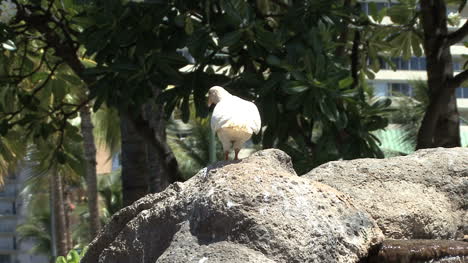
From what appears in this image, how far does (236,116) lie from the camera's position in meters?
5.82

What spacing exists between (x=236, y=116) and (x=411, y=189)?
5.44 ft

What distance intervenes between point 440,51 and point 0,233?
3922 cm

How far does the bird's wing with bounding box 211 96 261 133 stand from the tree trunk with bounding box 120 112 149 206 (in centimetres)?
353

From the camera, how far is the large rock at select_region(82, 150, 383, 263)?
5.14m

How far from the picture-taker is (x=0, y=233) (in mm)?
45375

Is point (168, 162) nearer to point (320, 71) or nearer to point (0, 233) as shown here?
point (320, 71)

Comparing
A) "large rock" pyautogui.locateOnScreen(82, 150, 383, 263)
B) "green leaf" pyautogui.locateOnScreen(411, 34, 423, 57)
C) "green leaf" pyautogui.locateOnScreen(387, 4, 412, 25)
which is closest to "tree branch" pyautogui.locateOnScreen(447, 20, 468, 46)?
"green leaf" pyautogui.locateOnScreen(387, 4, 412, 25)

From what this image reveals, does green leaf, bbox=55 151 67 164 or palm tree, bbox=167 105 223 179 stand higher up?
green leaf, bbox=55 151 67 164

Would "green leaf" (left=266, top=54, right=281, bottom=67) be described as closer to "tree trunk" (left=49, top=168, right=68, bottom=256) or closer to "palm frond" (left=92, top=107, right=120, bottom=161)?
"palm frond" (left=92, top=107, right=120, bottom=161)

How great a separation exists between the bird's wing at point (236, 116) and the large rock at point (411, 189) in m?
0.95

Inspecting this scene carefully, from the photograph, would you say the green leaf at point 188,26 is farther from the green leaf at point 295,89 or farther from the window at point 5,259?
the window at point 5,259

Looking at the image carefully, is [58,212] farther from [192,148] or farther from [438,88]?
[438,88]

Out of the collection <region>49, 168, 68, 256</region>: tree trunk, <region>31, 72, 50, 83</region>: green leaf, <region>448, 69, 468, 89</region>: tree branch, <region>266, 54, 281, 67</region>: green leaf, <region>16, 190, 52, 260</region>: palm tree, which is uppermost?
<region>31, 72, 50, 83</region>: green leaf

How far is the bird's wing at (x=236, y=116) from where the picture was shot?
579cm
